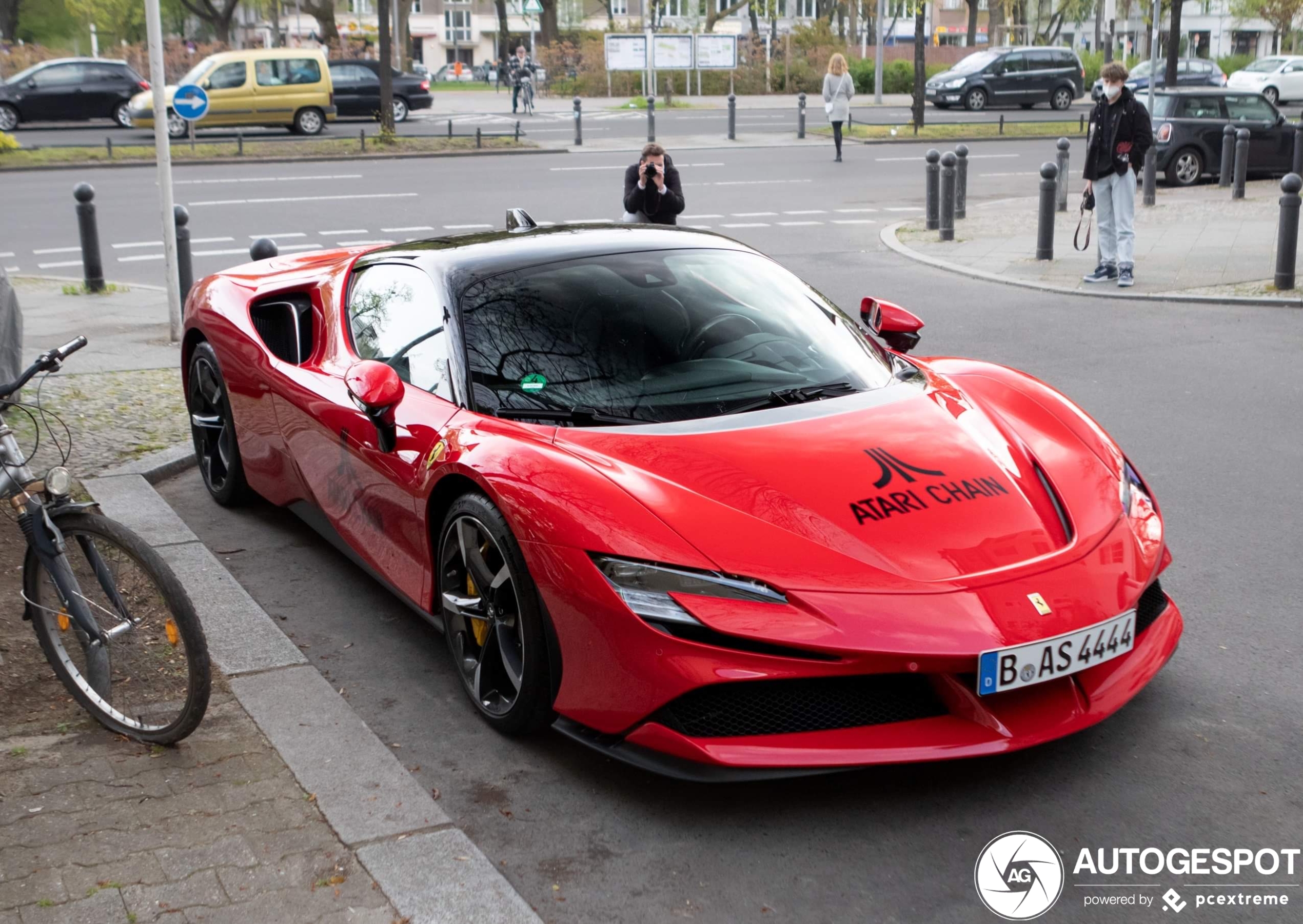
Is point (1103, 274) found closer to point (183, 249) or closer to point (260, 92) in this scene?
point (183, 249)

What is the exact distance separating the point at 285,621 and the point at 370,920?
2.14 meters

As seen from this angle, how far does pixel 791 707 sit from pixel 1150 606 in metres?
1.25

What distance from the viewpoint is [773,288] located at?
4828 mm

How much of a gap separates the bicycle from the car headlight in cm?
116

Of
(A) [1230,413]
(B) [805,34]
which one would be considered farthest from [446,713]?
(B) [805,34]

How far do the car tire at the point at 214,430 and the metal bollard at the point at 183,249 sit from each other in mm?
5187

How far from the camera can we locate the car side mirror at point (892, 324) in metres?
5.19

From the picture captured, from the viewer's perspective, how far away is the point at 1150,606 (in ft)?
12.5

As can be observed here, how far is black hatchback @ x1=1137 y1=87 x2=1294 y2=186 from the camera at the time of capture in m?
19.7

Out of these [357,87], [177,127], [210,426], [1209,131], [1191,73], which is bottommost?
[210,426]

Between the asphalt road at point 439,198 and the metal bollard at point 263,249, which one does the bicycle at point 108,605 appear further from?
the asphalt road at point 439,198

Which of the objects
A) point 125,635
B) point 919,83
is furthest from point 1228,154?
point 125,635

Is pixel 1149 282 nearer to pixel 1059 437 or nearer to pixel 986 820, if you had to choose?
pixel 1059 437

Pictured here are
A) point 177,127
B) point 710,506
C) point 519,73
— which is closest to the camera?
point 710,506
